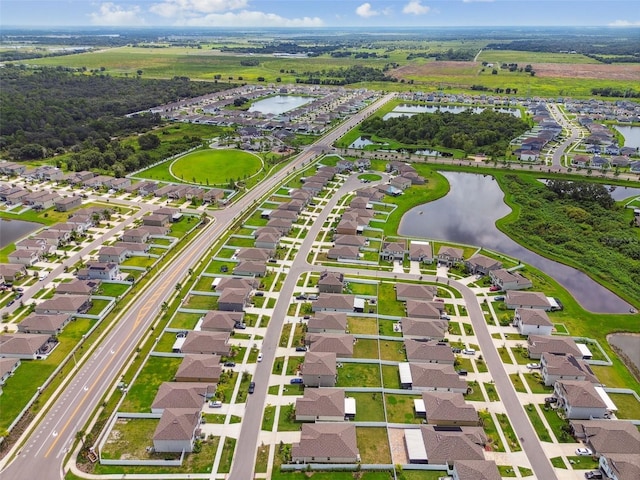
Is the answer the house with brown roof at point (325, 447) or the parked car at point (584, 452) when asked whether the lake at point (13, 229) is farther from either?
the parked car at point (584, 452)

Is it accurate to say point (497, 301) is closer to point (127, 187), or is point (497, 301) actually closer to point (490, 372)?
point (490, 372)

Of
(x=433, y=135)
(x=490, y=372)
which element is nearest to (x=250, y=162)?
(x=433, y=135)

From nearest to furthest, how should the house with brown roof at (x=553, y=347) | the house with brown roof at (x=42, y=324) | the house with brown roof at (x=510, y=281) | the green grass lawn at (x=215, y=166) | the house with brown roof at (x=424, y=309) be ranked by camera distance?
1. the house with brown roof at (x=553, y=347)
2. the house with brown roof at (x=42, y=324)
3. the house with brown roof at (x=424, y=309)
4. the house with brown roof at (x=510, y=281)
5. the green grass lawn at (x=215, y=166)

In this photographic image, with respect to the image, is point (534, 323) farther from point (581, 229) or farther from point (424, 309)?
point (581, 229)

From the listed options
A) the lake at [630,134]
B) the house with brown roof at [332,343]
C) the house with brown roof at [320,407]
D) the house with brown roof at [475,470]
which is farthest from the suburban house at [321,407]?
the lake at [630,134]

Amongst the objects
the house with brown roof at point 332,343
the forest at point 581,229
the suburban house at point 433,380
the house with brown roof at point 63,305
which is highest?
the house with brown roof at point 63,305

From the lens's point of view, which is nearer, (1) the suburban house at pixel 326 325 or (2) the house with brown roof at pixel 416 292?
(1) the suburban house at pixel 326 325
